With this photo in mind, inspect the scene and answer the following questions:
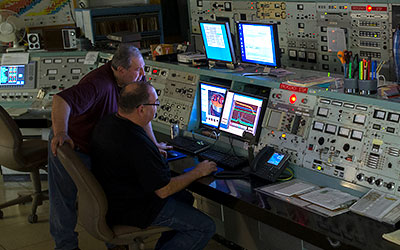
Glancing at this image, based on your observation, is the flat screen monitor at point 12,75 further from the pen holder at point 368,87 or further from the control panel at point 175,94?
the pen holder at point 368,87

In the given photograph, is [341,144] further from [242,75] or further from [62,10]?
[62,10]

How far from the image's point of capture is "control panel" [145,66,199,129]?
428 cm

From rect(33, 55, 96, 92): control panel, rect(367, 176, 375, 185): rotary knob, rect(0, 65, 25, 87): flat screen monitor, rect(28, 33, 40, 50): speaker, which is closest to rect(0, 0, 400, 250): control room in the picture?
rect(367, 176, 375, 185): rotary knob

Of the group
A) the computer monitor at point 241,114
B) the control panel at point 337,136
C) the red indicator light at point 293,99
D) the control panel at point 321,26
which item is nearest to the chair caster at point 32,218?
the computer monitor at point 241,114

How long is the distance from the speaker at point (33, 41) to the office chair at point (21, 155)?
A: 163cm

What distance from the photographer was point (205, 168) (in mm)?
3371

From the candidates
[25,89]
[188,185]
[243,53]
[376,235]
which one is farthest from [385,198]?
[25,89]

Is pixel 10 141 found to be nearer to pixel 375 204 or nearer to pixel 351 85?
pixel 351 85

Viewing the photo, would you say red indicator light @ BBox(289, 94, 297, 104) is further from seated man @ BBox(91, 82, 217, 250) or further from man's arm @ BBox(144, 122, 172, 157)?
man's arm @ BBox(144, 122, 172, 157)

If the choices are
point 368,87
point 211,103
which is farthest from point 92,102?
point 368,87

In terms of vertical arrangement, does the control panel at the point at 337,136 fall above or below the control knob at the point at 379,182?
above

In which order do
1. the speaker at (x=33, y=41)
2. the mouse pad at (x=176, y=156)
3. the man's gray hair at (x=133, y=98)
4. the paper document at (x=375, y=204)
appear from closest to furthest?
1. the paper document at (x=375, y=204)
2. the man's gray hair at (x=133, y=98)
3. the mouse pad at (x=176, y=156)
4. the speaker at (x=33, y=41)

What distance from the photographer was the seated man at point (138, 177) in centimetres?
297

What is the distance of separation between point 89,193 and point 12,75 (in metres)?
3.29
